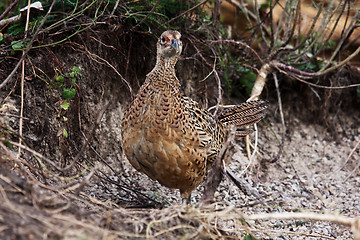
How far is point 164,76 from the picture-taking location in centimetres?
346

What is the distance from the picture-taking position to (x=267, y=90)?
5484 millimetres

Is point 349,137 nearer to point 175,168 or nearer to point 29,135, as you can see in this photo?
point 175,168

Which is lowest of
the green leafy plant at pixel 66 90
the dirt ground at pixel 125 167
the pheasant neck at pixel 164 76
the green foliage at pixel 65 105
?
the dirt ground at pixel 125 167

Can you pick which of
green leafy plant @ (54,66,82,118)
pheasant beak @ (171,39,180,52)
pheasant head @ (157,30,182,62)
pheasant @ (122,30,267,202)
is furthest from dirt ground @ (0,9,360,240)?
pheasant beak @ (171,39,180,52)

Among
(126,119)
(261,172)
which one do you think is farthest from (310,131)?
(126,119)

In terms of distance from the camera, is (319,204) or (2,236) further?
(319,204)

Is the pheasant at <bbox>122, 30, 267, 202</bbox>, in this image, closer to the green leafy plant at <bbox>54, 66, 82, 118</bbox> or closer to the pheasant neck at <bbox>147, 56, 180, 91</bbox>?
the pheasant neck at <bbox>147, 56, 180, 91</bbox>

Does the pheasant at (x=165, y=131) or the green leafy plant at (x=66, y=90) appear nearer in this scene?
the pheasant at (x=165, y=131)

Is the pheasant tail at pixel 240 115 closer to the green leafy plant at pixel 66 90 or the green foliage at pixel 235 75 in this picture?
the green foliage at pixel 235 75

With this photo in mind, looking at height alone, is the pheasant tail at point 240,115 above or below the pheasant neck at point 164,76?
below

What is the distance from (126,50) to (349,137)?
3376 millimetres

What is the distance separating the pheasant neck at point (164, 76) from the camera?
135 inches

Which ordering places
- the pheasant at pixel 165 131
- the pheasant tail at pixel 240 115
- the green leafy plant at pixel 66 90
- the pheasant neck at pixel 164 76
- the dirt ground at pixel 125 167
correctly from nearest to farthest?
the dirt ground at pixel 125 167 < the pheasant at pixel 165 131 < the pheasant neck at pixel 164 76 < the green leafy plant at pixel 66 90 < the pheasant tail at pixel 240 115

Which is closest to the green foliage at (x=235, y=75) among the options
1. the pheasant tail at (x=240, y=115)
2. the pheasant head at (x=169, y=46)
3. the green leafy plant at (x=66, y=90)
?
the pheasant tail at (x=240, y=115)
